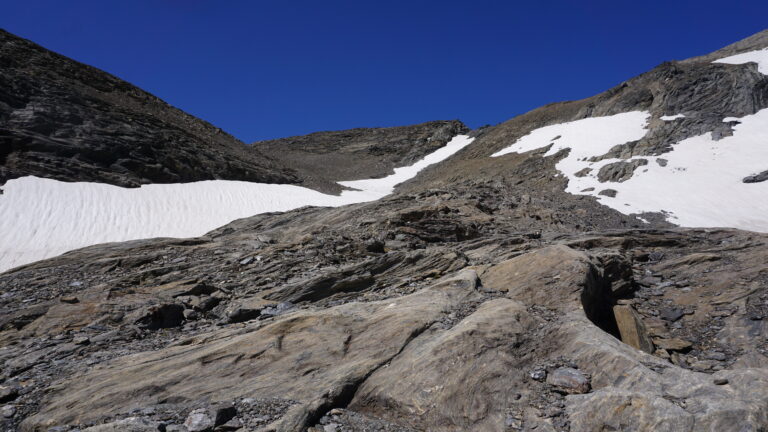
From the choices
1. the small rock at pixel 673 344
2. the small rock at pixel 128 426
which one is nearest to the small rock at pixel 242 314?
the small rock at pixel 128 426

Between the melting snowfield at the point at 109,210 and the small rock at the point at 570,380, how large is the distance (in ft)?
68.4

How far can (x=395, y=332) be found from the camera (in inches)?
260

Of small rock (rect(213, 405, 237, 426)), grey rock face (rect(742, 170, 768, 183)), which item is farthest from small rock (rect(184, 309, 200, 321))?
grey rock face (rect(742, 170, 768, 183))

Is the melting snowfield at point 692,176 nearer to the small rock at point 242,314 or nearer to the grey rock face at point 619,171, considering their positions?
the grey rock face at point 619,171

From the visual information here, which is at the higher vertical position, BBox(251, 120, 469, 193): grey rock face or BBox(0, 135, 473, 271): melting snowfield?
BBox(251, 120, 469, 193): grey rock face

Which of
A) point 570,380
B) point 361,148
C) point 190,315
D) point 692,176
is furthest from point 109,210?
point 361,148

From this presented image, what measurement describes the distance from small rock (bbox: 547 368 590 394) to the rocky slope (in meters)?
0.02

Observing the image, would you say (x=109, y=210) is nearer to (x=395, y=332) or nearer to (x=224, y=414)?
(x=224, y=414)

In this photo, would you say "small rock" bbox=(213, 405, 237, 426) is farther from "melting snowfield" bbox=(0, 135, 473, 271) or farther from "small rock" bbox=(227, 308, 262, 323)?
"melting snowfield" bbox=(0, 135, 473, 271)

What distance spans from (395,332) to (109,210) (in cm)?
2235

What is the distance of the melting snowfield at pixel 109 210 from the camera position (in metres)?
18.9

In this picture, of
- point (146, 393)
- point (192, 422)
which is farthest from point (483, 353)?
point (146, 393)

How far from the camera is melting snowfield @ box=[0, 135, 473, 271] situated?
62.1ft

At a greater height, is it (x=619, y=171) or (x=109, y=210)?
(x=109, y=210)
